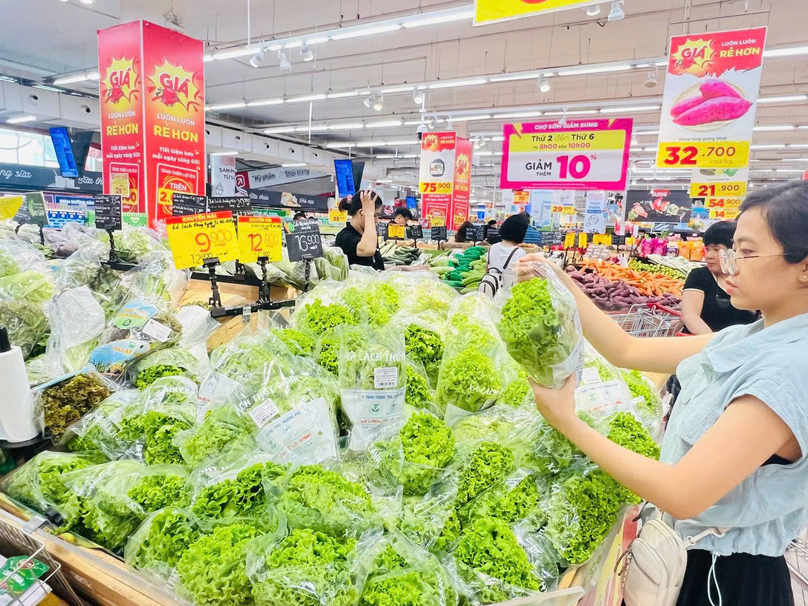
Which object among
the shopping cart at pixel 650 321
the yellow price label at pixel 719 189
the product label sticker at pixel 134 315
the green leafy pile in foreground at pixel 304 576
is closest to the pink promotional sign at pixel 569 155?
the yellow price label at pixel 719 189

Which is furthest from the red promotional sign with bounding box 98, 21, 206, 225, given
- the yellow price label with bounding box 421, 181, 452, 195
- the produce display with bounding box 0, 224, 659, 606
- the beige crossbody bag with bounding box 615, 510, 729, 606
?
the yellow price label with bounding box 421, 181, 452, 195

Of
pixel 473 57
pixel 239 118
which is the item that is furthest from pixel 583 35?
pixel 239 118

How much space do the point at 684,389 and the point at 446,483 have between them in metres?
0.59

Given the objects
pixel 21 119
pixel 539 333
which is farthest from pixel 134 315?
pixel 21 119

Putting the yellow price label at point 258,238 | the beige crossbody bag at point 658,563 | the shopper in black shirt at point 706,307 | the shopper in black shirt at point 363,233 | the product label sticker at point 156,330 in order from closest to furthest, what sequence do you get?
the beige crossbody bag at point 658,563 < the product label sticker at point 156,330 < the yellow price label at point 258,238 < the shopper in black shirt at point 706,307 < the shopper in black shirt at point 363,233

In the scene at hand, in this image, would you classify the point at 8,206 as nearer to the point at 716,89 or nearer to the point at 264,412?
the point at 264,412

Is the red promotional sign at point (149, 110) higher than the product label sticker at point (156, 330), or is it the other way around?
the red promotional sign at point (149, 110)

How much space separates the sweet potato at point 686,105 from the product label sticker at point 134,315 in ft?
20.9

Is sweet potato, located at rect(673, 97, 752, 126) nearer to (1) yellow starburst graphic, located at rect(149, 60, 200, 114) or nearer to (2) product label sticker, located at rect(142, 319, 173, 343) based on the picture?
(1) yellow starburst graphic, located at rect(149, 60, 200, 114)

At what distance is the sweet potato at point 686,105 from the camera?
5879mm

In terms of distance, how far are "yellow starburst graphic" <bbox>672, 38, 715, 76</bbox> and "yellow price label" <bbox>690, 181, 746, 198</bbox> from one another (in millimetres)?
1869

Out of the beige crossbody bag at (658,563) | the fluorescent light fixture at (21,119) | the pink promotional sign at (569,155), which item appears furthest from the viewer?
the fluorescent light fixture at (21,119)

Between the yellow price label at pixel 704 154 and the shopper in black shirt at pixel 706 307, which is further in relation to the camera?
the yellow price label at pixel 704 154

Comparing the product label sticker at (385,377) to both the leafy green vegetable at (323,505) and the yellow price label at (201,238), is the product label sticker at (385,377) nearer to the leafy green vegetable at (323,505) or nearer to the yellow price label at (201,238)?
the leafy green vegetable at (323,505)
